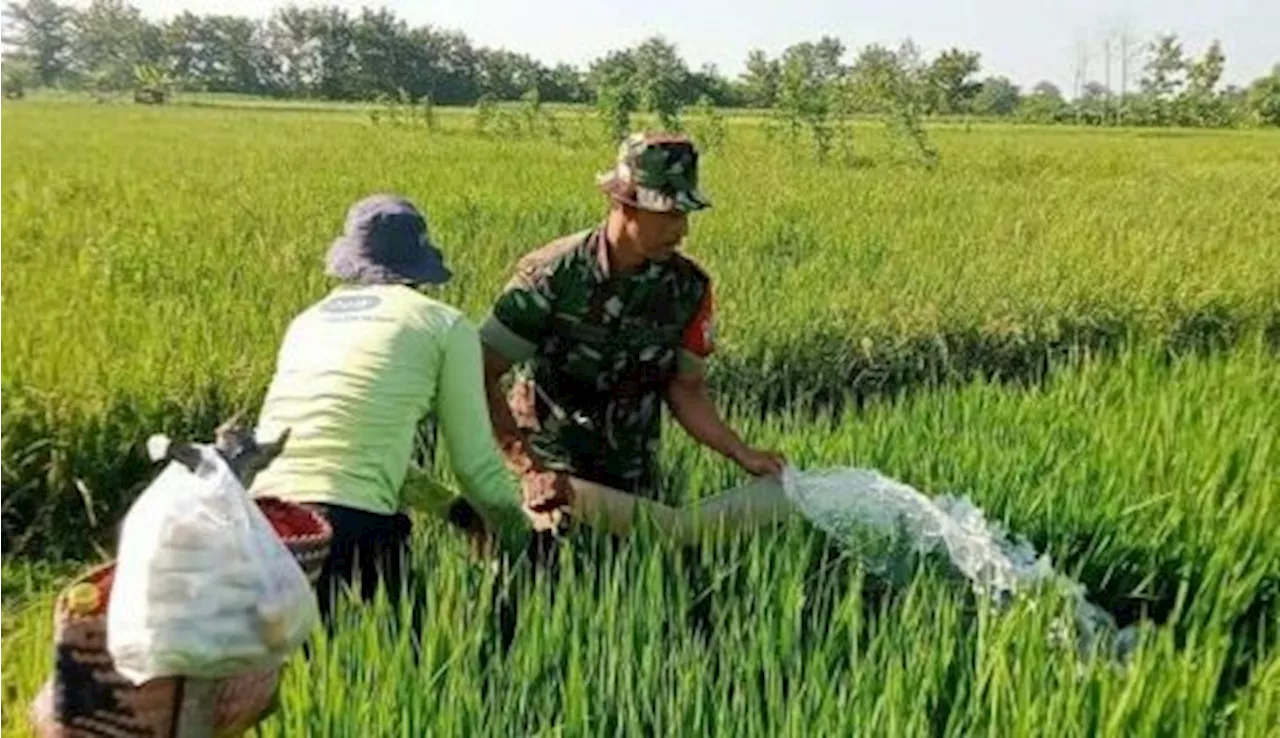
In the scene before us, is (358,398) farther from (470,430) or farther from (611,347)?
(611,347)

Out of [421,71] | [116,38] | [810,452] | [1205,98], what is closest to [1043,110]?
[1205,98]

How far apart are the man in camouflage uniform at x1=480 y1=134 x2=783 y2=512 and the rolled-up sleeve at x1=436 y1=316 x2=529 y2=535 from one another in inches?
15.4

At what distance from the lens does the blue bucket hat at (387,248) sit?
2.49m

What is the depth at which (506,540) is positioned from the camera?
253 cm

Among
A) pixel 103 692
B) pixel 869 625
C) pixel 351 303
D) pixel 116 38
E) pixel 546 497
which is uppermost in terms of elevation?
pixel 116 38

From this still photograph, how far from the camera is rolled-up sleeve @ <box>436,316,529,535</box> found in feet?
8.02

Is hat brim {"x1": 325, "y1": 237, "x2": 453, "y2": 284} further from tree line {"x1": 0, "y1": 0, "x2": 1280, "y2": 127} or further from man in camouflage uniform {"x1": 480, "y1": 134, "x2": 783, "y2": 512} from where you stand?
tree line {"x1": 0, "y1": 0, "x2": 1280, "y2": 127}

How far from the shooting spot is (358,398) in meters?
2.41

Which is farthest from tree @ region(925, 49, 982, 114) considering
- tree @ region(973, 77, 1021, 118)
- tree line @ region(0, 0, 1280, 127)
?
tree @ region(973, 77, 1021, 118)

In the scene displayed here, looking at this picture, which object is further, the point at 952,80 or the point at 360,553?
the point at 952,80

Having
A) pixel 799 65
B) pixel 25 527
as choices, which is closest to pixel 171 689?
pixel 25 527

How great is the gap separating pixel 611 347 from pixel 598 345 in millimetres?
30

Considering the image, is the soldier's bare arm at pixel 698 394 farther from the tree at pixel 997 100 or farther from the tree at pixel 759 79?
the tree at pixel 997 100

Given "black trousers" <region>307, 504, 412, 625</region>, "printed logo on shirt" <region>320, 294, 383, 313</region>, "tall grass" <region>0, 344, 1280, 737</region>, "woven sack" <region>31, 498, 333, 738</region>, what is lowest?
"tall grass" <region>0, 344, 1280, 737</region>
